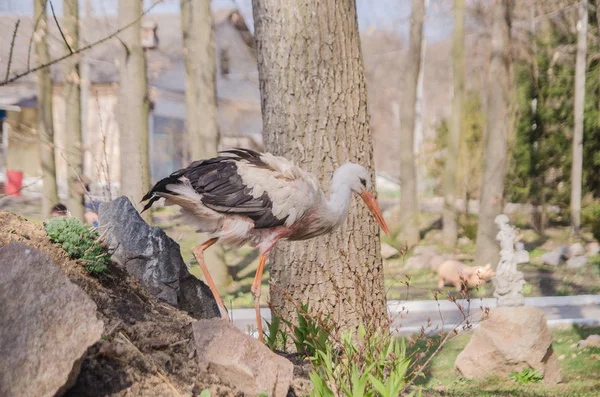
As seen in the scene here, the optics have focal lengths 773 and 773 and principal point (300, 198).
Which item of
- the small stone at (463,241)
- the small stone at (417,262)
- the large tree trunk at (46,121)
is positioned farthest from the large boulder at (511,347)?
the small stone at (463,241)

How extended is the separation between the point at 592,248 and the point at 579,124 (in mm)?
3649

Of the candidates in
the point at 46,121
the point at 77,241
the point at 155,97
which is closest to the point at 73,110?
the point at 46,121

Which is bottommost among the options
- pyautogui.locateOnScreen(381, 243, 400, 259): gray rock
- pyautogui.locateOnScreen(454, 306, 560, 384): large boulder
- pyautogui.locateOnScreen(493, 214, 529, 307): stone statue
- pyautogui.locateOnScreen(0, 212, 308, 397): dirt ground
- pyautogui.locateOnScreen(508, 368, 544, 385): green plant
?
pyautogui.locateOnScreen(381, 243, 400, 259): gray rock

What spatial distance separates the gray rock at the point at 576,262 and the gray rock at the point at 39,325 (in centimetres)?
1479

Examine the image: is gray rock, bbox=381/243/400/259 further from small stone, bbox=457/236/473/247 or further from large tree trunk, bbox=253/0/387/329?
large tree trunk, bbox=253/0/387/329

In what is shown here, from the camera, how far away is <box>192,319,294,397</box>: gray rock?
4.36m

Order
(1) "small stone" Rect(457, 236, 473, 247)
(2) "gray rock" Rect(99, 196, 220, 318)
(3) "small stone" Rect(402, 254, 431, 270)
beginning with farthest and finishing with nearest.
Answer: (1) "small stone" Rect(457, 236, 473, 247), (3) "small stone" Rect(402, 254, 431, 270), (2) "gray rock" Rect(99, 196, 220, 318)

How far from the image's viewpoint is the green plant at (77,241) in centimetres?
531

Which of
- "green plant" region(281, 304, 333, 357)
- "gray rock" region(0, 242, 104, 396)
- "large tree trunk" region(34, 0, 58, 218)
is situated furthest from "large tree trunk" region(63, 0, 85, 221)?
"gray rock" region(0, 242, 104, 396)

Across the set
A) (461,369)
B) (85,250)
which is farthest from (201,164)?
(461,369)

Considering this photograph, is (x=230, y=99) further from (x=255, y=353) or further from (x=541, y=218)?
(x=255, y=353)

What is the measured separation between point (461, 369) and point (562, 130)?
15.8 meters

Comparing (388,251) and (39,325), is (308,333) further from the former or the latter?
(388,251)

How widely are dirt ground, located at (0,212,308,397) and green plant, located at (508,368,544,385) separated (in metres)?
4.07
